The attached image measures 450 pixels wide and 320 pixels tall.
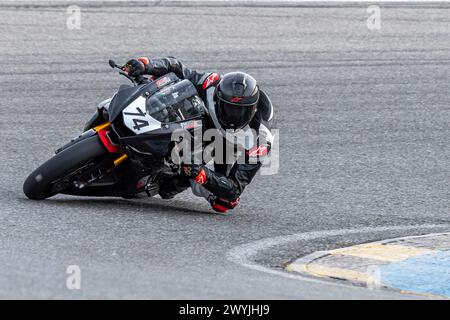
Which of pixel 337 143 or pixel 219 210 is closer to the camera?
pixel 219 210

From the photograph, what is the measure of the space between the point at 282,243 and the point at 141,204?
1413mm

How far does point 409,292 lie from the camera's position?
6625 mm

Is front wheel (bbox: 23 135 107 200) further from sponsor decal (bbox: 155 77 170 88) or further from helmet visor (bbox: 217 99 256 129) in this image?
helmet visor (bbox: 217 99 256 129)

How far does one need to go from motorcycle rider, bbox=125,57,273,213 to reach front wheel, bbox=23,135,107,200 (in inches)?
25.7

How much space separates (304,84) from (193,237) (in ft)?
19.6

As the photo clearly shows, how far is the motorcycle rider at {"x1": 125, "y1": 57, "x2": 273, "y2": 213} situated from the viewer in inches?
316

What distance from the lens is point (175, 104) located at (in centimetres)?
817

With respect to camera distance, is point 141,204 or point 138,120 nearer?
point 138,120

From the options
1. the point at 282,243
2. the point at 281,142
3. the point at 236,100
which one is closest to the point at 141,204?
the point at 236,100

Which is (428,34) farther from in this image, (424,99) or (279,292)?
(279,292)

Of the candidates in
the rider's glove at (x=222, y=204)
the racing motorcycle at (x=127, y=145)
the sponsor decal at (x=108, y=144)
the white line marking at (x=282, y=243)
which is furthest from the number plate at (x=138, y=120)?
the white line marking at (x=282, y=243)

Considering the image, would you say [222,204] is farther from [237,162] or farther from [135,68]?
[135,68]

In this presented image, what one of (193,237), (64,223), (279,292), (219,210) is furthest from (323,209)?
(279,292)

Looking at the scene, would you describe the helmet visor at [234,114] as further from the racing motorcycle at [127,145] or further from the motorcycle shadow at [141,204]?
the motorcycle shadow at [141,204]
